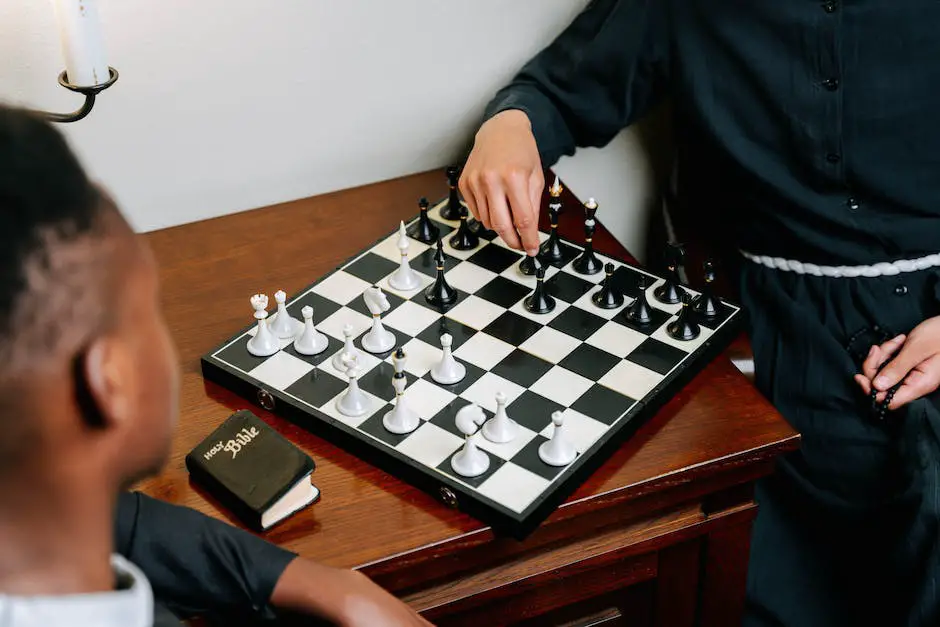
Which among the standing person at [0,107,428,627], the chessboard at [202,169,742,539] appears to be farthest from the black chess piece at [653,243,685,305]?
the standing person at [0,107,428,627]

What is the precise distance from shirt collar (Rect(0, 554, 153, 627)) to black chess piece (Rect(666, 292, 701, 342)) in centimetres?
76

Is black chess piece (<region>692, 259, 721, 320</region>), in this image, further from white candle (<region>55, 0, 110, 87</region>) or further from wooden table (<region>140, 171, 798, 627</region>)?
white candle (<region>55, 0, 110, 87</region>)

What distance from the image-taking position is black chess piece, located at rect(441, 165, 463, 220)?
1.60 m

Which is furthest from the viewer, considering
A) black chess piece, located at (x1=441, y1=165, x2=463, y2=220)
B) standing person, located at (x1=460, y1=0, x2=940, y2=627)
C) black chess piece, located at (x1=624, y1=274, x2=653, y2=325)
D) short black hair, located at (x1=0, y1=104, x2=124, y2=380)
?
black chess piece, located at (x1=441, y1=165, x2=463, y2=220)

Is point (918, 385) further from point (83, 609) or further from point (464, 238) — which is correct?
point (83, 609)

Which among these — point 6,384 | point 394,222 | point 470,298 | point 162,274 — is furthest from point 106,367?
point 394,222

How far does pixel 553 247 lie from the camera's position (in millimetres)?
1528

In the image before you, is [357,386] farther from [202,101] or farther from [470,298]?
[202,101]

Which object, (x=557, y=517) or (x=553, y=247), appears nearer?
(x=557, y=517)

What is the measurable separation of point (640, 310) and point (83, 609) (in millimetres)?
833

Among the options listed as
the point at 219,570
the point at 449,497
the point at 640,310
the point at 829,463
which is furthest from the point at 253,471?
the point at 829,463

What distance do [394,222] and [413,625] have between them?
2.58ft

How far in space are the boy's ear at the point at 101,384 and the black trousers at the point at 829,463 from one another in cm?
112

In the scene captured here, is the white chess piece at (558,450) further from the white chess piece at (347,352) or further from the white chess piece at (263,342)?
the white chess piece at (263,342)
